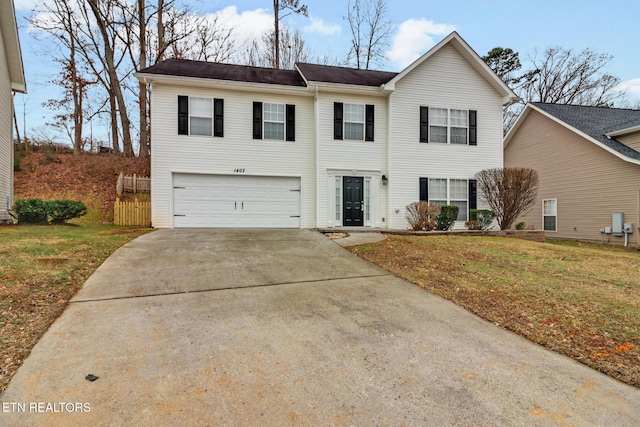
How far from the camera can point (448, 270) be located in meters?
6.47

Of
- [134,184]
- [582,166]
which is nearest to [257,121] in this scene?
[134,184]

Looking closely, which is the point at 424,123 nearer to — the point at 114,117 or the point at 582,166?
the point at 582,166

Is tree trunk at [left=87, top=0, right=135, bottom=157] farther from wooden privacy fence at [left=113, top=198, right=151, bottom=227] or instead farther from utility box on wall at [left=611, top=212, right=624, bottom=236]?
utility box on wall at [left=611, top=212, right=624, bottom=236]

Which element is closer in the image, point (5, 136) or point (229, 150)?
point (229, 150)

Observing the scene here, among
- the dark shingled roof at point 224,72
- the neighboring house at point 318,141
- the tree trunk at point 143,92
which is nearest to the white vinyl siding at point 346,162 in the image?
the neighboring house at point 318,141

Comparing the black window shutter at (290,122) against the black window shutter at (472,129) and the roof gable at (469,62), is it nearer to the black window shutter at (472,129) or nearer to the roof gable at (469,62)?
the roof gable at (469,62)

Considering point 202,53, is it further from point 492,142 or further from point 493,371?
point 493,371

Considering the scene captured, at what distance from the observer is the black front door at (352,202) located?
12508 millimetres

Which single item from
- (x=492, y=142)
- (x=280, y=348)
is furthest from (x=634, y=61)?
(x=280, y=348)

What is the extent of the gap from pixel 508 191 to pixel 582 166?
20.4ft

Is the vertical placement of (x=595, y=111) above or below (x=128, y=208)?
above

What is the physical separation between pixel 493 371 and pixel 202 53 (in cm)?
2405

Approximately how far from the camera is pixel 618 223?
13.5 meters

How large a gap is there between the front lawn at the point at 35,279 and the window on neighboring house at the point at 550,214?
59.5 ft
